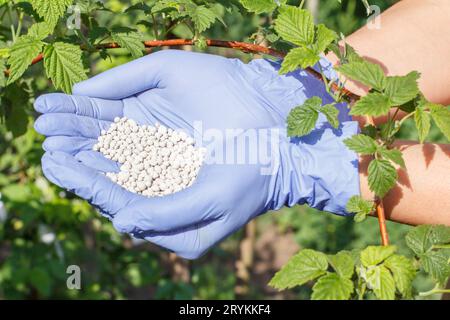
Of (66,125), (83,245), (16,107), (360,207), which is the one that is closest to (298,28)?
(360,207)

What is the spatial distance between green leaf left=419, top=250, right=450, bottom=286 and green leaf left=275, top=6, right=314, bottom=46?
1.60 feet

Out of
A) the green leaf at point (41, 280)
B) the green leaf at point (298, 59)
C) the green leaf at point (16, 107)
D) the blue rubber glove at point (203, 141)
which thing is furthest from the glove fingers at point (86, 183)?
the green leaf at point (41, 280)

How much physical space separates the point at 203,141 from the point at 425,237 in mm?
621

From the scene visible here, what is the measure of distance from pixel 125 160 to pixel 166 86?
0.73 feet

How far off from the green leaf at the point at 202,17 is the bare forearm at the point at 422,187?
0.49 m

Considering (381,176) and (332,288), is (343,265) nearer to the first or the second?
A: (332,288)

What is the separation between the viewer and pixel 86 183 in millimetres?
1523

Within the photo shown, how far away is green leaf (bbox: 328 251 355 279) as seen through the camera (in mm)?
1184

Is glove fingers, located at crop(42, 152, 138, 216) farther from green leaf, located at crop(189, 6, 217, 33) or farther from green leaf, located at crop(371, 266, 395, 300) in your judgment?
green leaf, located at crop(371, 266, 395, 300)

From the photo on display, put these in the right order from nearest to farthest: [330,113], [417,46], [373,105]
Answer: [373,105] < [330,113] < [417,46]

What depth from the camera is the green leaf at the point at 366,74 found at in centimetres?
129

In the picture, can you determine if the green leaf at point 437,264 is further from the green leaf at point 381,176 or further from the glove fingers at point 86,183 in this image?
the glove fingers at point 86,183

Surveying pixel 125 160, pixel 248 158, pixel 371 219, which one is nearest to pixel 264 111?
pixel 248 158

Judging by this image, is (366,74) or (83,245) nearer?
(366,74)
